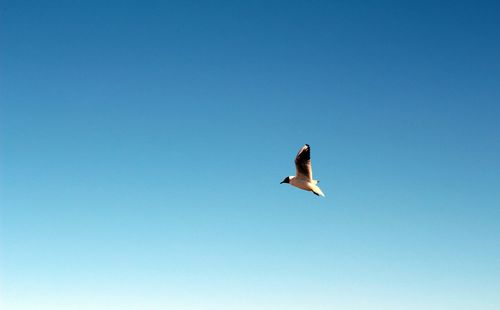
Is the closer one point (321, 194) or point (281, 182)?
point (321, 194)

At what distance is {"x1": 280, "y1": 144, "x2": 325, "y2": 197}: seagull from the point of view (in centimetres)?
2610

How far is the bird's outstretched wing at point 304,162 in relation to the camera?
26062 millimetres

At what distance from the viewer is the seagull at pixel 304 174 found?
2610 cm

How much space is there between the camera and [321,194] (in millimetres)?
25688

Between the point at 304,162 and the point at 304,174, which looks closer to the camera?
the point at 304,162

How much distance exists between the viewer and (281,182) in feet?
95.6

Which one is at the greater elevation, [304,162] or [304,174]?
[304,162]

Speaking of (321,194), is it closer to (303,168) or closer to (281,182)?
(303,168)

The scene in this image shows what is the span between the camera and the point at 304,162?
26297mm

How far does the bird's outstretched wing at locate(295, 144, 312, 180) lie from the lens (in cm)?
2606

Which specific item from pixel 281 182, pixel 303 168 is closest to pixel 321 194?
pixel 303 168

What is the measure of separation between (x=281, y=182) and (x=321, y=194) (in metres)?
3.96

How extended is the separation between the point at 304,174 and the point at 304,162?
832mm

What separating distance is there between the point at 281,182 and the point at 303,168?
116 inches
